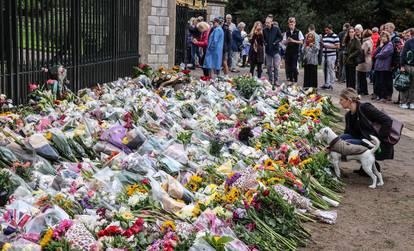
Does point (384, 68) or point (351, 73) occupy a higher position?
point (384, 68)

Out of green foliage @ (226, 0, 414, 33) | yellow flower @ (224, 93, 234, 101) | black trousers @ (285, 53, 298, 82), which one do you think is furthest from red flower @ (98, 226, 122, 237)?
green foliage @ (226, 0, 414, 33)

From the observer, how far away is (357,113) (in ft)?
26.5

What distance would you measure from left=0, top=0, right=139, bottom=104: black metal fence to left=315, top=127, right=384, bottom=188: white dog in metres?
4.05

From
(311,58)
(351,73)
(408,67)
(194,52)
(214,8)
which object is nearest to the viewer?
(408,67)

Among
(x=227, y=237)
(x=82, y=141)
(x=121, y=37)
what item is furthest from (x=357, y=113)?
(x=121, y=37)

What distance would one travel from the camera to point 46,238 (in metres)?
4.19

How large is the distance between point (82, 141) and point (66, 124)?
0.55 metres

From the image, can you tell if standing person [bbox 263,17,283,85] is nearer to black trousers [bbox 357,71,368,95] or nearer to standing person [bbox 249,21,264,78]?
standing person [bbox 249,21,264,78]

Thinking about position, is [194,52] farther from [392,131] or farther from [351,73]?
[392,131]

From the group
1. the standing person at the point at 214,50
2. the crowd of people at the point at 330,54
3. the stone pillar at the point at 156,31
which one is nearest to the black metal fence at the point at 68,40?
the stone pillar at the point at 156,31

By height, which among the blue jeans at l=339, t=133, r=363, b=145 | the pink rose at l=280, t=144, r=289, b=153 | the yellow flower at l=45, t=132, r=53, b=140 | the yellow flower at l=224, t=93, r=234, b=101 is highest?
the yellow flower at l=45, t=132, r=53, b=140

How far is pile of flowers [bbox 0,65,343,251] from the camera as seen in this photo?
15.0 feet

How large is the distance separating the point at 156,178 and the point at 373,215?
2.36 meters

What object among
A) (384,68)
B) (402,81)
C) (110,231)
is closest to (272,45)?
(384,68)
